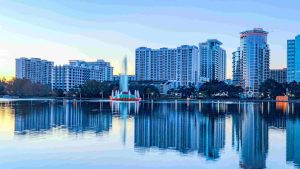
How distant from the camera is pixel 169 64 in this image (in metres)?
181

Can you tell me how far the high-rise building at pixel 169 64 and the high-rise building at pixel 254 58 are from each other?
78.3 ft

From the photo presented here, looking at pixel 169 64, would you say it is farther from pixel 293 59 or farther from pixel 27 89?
pixel 27 89

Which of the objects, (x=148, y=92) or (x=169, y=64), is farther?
(x=169, y=64)

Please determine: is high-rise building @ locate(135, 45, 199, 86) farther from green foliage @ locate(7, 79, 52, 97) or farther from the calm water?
the calm water

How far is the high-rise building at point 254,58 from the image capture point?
177 metres

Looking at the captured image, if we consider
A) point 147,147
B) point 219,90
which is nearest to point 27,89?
point 219,90

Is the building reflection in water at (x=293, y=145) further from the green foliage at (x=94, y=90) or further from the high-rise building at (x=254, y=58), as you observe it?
the high-rise building at (x=254, y=58)

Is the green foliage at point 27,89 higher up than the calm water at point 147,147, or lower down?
higher up

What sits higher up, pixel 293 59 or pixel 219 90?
pixel 293 59

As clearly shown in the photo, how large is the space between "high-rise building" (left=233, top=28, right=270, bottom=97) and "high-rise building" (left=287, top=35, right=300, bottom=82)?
2040 cm

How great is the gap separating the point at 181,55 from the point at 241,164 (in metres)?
164

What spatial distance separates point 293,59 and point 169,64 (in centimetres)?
5675

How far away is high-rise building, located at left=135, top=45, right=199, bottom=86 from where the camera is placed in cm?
17488

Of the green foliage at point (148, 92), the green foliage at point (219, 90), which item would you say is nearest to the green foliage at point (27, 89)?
the green foliage at point (148, 92)
